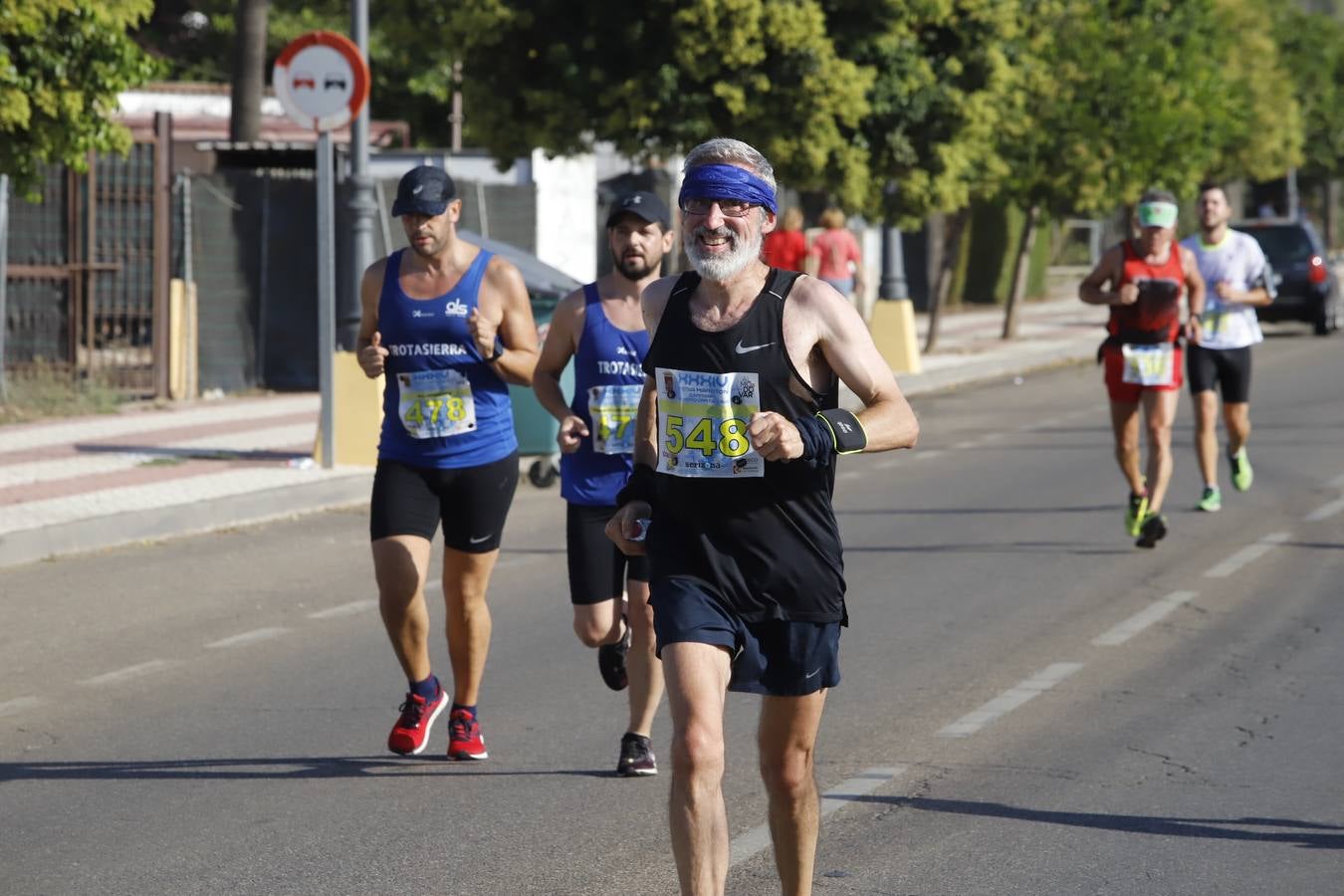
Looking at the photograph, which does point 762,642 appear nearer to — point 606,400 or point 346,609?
point 606,400

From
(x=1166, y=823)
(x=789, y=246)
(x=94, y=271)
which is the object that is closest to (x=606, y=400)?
(x=1166, y=823)

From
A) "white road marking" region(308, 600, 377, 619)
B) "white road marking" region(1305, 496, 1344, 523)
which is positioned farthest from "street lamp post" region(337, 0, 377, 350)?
"white road marking" region(1305, 496, 1344, 523)

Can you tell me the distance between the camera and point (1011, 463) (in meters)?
16.1

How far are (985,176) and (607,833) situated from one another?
2141cm

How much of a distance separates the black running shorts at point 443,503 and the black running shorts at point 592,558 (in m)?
0.27

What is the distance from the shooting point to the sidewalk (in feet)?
40.1

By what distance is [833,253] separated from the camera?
22.8 m

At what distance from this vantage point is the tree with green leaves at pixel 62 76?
12.2 m

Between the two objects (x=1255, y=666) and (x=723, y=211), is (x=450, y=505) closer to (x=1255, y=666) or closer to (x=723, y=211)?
(x=723, y=211)

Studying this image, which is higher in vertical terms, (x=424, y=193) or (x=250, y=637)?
(x=424, y=193)

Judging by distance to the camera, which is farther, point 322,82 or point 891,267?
point 891,267

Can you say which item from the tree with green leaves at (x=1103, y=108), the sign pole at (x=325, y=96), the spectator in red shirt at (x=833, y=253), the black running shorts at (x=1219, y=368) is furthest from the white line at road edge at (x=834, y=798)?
the tree with green leaves at (x=1103, y=108)

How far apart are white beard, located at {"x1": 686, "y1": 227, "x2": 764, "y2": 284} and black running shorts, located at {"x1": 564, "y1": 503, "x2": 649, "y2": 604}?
2.29 m

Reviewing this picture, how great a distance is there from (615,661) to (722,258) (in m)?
2.85
